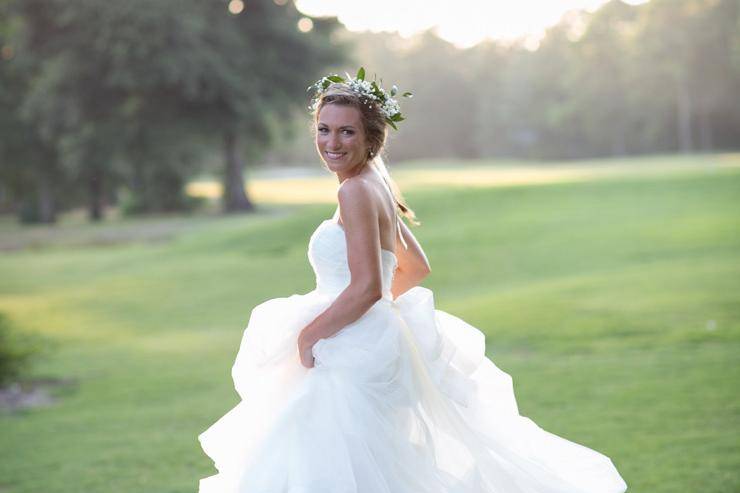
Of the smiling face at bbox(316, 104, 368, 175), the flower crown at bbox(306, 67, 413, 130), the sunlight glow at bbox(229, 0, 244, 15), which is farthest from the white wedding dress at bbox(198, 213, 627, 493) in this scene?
the sunlight glow at bbox(229, 0, 244, 15)

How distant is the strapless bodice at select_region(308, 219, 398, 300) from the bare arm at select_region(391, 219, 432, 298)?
0.41 metres

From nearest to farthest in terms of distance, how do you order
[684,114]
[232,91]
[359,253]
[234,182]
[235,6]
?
[359,253], [232,91], [235,6], [234,182], [684,114]

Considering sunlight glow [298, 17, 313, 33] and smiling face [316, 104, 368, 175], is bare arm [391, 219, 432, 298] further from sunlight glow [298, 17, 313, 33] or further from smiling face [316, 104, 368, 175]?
sunlight glow [298, 17, 313, 33]

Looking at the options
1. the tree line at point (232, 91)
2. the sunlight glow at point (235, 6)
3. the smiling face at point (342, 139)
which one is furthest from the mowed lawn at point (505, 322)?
the sunlight glow at point (235, 6)

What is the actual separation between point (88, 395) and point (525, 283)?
29.0 feet

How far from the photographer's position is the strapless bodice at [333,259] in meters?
3.57

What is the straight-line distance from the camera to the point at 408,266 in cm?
414

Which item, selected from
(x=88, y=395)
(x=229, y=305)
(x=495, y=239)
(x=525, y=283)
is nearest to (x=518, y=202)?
(x=495, y=239)

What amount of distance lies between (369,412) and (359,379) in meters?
0.13

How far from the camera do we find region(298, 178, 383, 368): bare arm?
133 inches

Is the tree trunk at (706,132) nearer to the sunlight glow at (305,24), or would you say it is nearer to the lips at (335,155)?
the sunlight glow at (305,24)

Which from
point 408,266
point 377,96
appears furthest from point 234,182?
point 377,96

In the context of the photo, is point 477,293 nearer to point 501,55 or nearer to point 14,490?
point 14,490

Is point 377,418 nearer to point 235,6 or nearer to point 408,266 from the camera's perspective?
point 408,266
